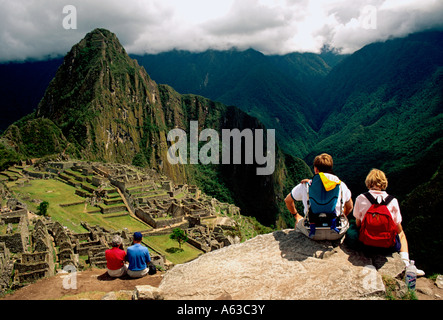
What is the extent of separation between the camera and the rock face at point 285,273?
244 inches

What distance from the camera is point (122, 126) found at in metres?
136

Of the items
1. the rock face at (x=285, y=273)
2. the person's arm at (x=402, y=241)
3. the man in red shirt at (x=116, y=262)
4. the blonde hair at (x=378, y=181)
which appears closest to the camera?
the rock face at (x=285, y=273)

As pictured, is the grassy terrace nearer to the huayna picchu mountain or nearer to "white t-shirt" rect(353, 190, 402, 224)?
"white t-shirt" rect(353, 190, 402, 224)

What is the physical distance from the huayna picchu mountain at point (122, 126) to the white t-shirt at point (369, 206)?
94.7 m

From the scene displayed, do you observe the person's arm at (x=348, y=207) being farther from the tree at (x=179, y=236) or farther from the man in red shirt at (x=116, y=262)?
the tree at (x=179, y=236)

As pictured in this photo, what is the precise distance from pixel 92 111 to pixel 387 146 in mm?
130294

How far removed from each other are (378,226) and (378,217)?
20 centimetres

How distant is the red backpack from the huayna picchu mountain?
311ft

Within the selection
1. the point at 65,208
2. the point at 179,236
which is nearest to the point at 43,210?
the point at 65,208

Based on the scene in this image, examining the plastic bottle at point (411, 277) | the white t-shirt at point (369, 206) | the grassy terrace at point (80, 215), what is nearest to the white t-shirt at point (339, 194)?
the white t-shirt at point (369, 206)

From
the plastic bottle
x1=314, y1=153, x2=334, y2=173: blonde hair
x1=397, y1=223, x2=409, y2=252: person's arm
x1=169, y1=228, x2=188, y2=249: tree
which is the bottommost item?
x1=169, y1=228, x2=188, y2=249: tree

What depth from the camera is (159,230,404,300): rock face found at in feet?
20.3
